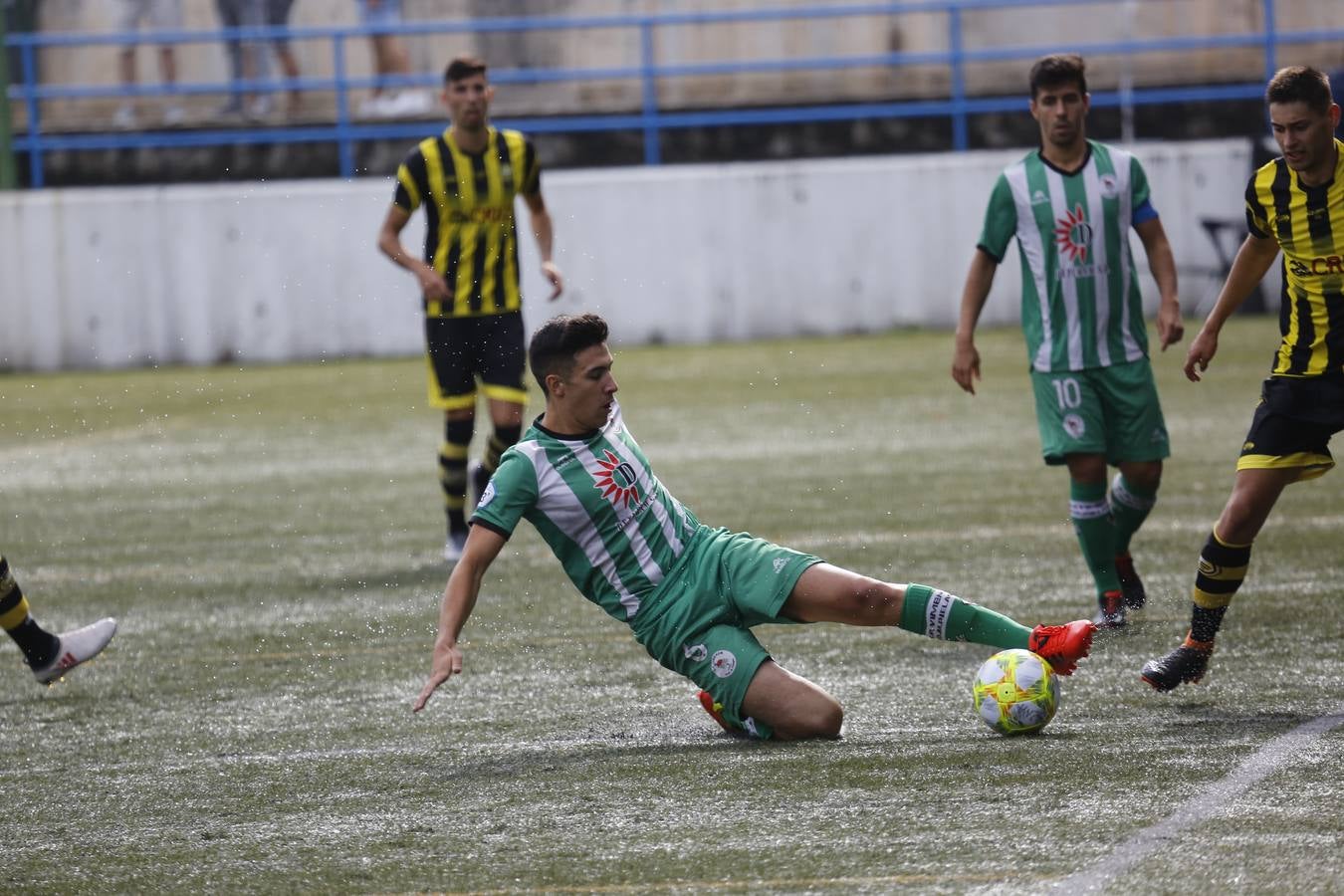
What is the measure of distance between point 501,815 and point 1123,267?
3405 millimetres

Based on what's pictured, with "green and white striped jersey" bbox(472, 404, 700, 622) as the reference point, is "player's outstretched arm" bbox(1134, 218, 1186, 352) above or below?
above

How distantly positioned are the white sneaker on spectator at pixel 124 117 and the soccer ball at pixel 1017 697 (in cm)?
1881

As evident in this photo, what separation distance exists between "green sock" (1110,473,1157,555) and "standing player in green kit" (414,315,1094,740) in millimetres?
1601

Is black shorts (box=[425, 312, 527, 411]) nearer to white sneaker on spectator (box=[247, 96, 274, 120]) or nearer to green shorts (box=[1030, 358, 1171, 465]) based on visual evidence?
green shorts (box=[1030, 358, 1171, 465])

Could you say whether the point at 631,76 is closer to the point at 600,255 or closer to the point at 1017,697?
the point at 600,255

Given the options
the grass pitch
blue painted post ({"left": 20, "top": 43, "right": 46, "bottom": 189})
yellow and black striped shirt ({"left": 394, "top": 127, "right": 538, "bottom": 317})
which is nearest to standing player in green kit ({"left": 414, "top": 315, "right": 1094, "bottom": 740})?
the grass pitch

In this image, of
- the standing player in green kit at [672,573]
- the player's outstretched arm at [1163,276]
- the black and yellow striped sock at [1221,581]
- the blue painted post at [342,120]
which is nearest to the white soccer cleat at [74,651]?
the standing player in green kit at [672,573]

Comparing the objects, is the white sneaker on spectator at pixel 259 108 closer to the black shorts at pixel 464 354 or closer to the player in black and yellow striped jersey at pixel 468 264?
the player in black and yellow striped jersey at pixel 468 264

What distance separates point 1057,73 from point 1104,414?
3.92 feet

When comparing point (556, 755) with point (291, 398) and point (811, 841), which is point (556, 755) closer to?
point (811, 841)

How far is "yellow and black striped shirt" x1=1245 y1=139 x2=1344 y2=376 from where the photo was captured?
5.26m

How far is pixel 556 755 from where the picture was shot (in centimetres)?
491

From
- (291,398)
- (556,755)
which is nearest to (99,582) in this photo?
(556,755)

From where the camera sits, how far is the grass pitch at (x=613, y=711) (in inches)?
154
